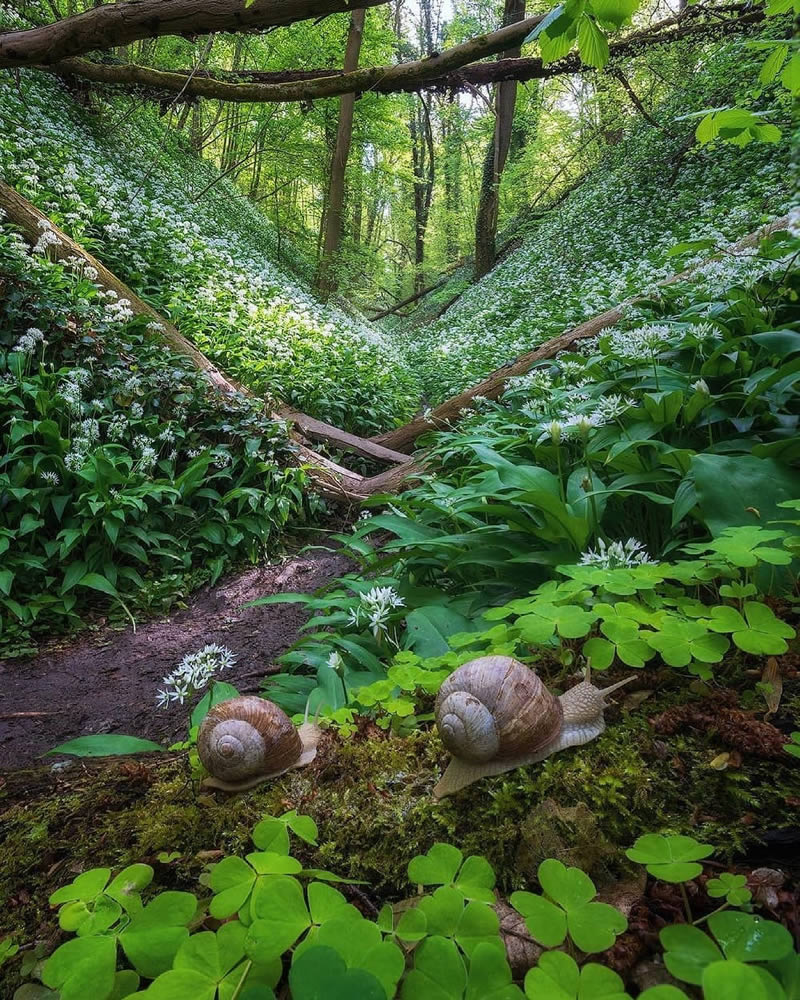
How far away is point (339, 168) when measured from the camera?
44.2 feet

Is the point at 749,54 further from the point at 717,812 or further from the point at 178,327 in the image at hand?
the point at 717,812

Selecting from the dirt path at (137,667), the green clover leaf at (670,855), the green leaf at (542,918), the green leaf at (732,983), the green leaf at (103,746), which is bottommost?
the dirt path at (137,667)

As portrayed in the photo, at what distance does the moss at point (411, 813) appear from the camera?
3.26ft

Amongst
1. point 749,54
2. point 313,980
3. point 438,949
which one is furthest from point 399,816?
point 749,54

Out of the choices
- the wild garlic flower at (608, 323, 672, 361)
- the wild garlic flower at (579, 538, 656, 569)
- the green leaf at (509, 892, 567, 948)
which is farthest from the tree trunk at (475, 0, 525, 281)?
the green leaf at (509, 892, 567, 948)

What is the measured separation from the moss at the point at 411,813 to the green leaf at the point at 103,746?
0.14m

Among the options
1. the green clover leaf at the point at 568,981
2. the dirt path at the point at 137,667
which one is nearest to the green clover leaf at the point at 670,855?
the green clover leaf at the point at 568,981

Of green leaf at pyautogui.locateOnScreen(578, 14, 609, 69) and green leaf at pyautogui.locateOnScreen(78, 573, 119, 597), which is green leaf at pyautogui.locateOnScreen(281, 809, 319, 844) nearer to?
green leaf at pyautogui.locateOnScreen(578, 14, 609, 69)

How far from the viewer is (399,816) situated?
3.66ft

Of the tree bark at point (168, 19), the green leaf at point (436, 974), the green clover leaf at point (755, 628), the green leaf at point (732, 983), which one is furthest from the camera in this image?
the tree bark at point (168, 19)

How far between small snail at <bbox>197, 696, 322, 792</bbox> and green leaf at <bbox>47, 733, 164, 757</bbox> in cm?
38

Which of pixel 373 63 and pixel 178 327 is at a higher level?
pixel 373 63

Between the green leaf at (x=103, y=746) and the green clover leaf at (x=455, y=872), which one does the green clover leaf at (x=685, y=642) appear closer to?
the green clover leaf at (x=455, y=872)

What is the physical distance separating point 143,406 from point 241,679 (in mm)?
3144
